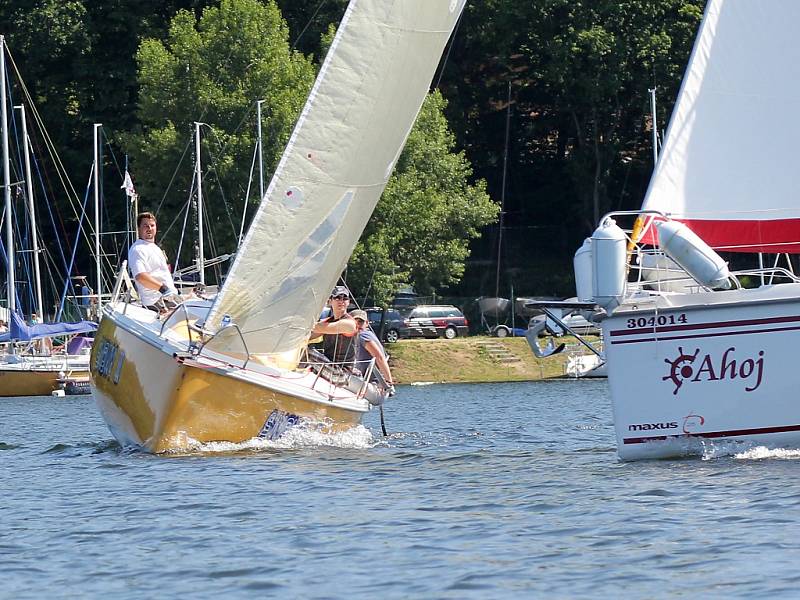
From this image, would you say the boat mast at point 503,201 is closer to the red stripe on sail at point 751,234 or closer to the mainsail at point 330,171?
the mainsail at point 330,171

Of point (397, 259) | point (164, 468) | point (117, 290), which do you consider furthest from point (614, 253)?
point (397, 259)

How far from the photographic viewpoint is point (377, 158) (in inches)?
701

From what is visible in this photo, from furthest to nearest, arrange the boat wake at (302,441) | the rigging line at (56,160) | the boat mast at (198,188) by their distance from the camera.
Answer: the rigging line at (56,160) < the boat mast at (198,188) < the boat wake at (302,441)

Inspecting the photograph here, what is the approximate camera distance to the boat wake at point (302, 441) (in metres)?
16.8

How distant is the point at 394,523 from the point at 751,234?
5272mm

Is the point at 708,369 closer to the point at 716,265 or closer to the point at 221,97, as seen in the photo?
the point at 716,265

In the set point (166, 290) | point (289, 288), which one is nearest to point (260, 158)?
point (166, 290)

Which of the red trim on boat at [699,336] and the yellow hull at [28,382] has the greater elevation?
the red trim on boat at [699,336]

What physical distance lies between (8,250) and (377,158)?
28740 mm

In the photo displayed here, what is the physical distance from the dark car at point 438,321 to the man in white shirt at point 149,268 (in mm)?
A: 32548

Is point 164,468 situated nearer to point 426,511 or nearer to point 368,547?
point 426,511

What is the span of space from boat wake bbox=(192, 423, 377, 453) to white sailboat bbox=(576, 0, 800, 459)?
3.82m

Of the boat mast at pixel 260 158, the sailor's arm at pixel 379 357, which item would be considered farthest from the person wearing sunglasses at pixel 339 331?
the boat mast at pixel 260 158

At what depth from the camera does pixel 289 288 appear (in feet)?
57.1
